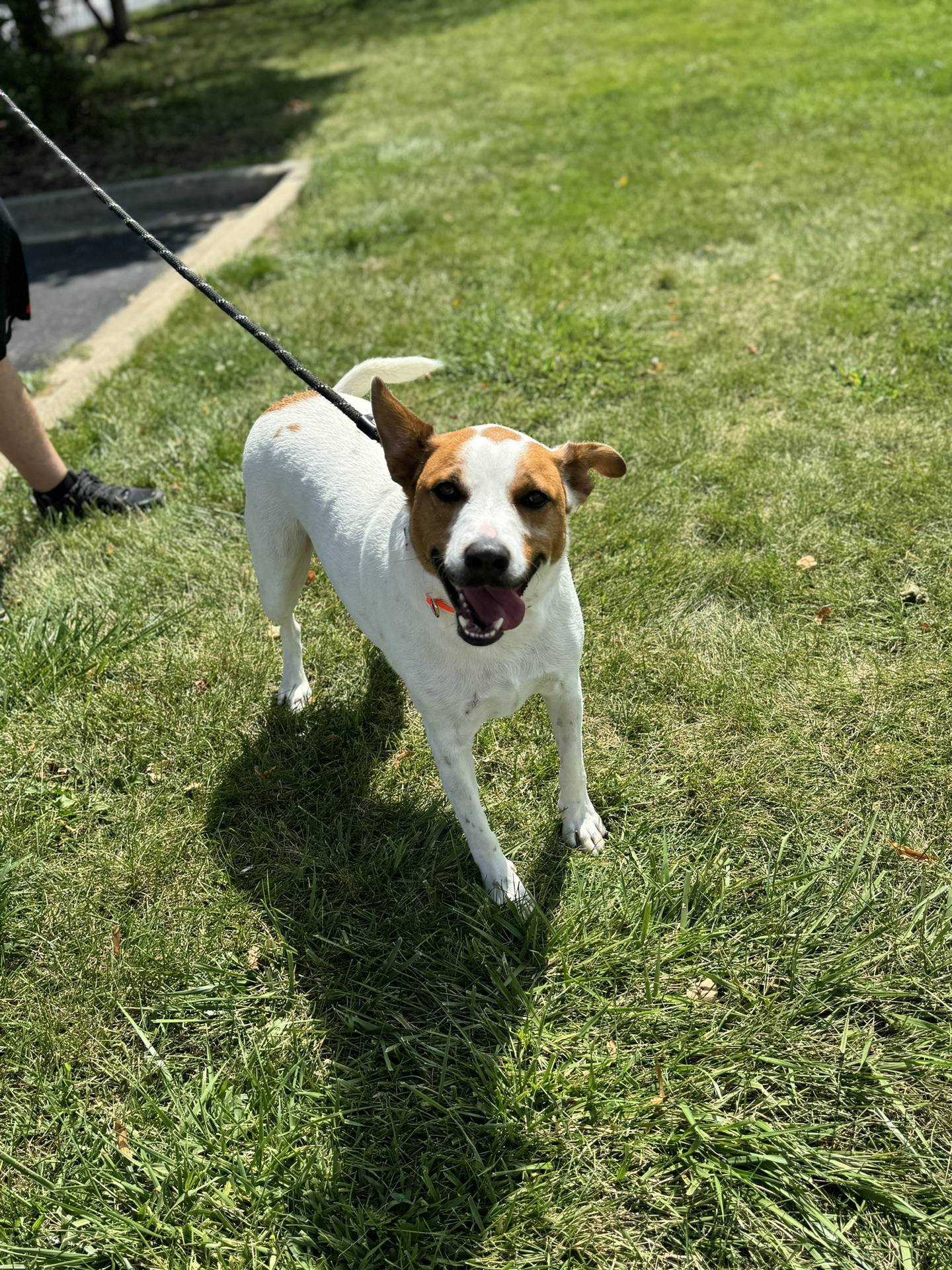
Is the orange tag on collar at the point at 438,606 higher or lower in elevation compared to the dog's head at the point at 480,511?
lower

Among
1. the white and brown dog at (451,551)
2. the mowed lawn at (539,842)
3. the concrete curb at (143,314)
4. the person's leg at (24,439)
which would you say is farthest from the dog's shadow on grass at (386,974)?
the concrete curb at (143,314)

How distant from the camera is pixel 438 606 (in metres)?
2.34

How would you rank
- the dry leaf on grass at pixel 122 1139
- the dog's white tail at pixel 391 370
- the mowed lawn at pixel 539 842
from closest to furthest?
the mowed lawn at pixel 539 842 < the dry leaf on grass at pixel 122 1139 < the dog's white tail at pixel 391 370

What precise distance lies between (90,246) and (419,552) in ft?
28.5

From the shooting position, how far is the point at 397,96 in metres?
12.0

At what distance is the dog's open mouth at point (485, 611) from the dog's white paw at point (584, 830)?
961mm

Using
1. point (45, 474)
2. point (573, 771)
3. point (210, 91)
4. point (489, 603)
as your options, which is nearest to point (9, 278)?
point (45, 474)

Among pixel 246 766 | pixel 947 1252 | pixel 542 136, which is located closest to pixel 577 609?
pixel 246 766

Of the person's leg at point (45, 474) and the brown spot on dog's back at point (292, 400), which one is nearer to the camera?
the brown spot on dog's back at point (292, 400)

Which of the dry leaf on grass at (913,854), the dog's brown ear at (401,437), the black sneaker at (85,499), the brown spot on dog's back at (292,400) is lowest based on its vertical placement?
the dry leaf on grass at (913,854)

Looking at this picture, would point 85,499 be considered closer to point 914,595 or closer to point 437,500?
point 437,500

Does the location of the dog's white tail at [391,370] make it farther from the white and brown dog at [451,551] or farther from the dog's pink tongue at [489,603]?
the dog's pink tongue at [489,603]

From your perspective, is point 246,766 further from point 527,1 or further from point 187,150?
point 527,1

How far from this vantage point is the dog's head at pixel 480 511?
6.74 ft
